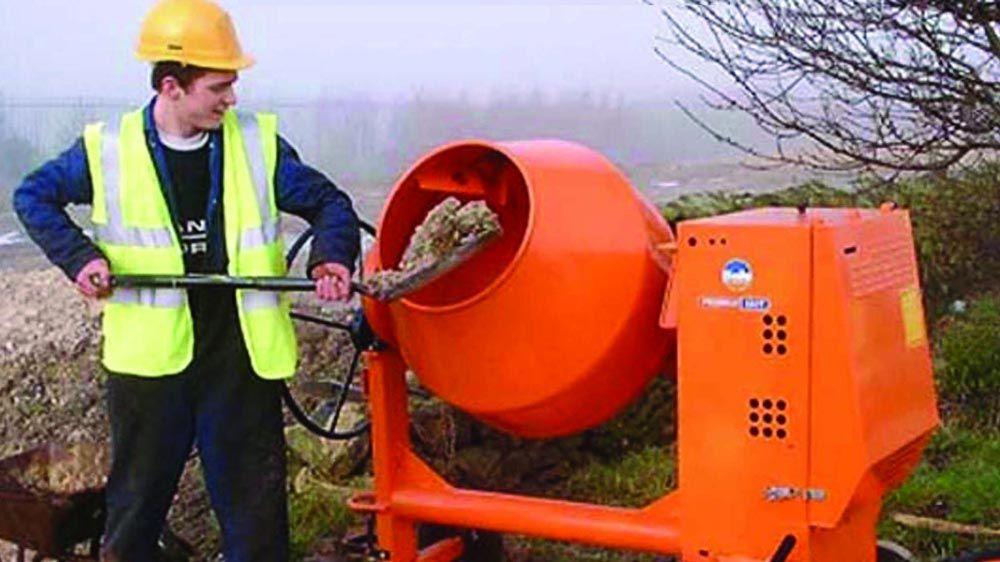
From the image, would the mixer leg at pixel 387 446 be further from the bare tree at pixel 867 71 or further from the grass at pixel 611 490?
the bare tree at pixel 867 71

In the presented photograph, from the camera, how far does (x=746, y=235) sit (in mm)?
3561

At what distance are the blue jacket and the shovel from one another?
0.31ft

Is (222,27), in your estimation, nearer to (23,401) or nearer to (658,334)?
(658,334)

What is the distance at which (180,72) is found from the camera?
3.94 m

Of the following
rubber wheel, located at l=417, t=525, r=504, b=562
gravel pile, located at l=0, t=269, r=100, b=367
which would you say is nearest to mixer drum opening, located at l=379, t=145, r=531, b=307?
rubber wheel, located at l=417, t=525, r=504, b=562

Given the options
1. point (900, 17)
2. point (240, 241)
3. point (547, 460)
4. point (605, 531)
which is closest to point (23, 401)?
point (547, 460)

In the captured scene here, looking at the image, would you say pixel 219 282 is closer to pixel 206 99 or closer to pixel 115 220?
pixel 115 220

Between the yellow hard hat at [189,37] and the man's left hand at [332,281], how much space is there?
0.51 meters

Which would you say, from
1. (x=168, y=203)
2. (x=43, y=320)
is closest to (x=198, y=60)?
(x=168, y=203)

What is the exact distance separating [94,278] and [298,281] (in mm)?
461

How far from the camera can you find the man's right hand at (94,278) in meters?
3.86

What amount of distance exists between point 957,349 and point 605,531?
2.26 metres

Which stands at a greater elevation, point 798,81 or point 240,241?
point 798,81

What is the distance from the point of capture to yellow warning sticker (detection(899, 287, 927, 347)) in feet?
12.3
